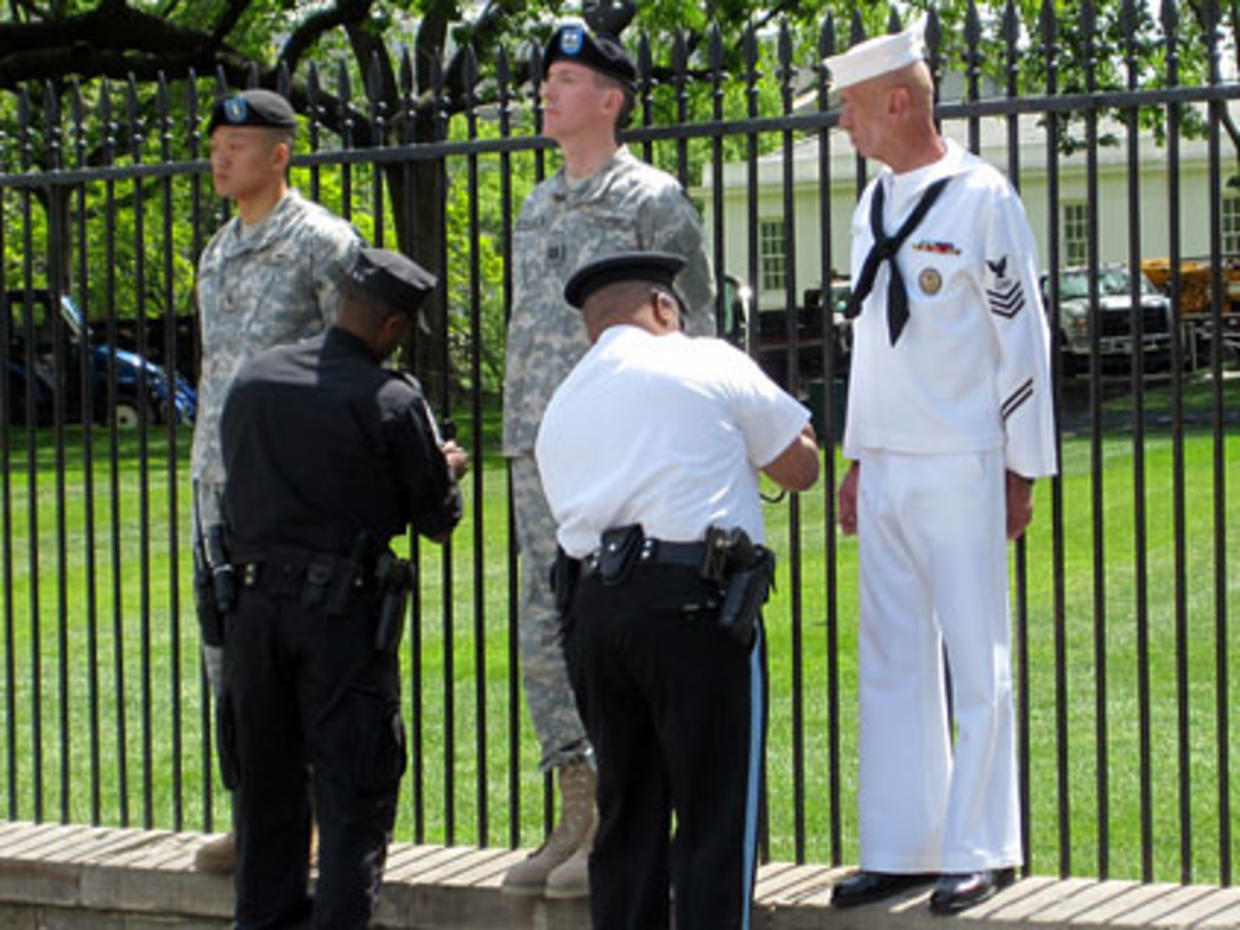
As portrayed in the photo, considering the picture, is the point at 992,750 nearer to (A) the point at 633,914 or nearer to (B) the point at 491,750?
(A) the point at 633,914

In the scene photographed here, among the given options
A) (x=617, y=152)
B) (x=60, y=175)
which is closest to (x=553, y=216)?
(x=617, y=152)

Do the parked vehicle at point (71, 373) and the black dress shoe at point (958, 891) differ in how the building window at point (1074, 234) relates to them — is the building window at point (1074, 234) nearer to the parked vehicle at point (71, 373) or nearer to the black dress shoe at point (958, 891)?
the parked vehicle at point (71, 373)

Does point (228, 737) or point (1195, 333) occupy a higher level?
point (1195, 333)

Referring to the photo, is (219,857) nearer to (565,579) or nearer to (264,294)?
(264,294)

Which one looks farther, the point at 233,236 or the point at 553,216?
the point at 233,236

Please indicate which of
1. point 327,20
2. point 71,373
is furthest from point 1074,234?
point 71,373

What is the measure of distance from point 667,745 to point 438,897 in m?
1.28

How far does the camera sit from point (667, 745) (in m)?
4.77

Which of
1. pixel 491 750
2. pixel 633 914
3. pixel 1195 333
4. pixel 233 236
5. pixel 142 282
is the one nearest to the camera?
pixel 633 914

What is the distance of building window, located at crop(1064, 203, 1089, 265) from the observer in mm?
34969

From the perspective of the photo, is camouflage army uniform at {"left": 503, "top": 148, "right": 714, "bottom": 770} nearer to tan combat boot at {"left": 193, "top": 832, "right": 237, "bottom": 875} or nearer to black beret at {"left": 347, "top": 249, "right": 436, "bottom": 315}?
black beret at {"left": 347, "top": 249, "right": 436, "bottom": 315}

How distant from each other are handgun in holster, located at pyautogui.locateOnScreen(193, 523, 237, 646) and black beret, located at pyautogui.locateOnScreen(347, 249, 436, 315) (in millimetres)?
719

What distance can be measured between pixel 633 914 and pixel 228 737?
1182 millimetres

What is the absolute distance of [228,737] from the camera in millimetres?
5480
